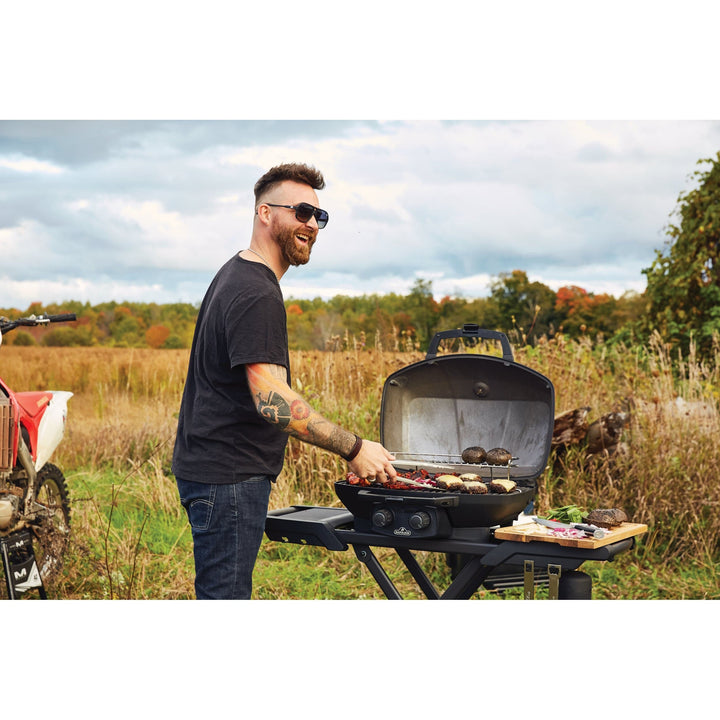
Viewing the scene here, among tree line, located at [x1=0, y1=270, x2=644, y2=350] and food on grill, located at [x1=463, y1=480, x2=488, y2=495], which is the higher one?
tree line, located at [x1=0, y1=270, x2=644, y2=350]

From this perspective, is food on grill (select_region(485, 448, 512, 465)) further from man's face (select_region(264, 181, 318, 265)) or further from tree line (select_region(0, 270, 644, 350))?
tree line (select_region(0, 270, 644, 350))

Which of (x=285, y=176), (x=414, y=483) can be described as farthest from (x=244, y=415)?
(x=285, y=176)

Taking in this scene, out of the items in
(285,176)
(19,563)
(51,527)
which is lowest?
(19,563)

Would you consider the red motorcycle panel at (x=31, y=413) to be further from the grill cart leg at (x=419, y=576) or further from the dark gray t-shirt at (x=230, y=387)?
the grill cart leg at (x=419, y=576)

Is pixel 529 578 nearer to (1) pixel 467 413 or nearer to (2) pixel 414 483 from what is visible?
(2) pixel 414 483

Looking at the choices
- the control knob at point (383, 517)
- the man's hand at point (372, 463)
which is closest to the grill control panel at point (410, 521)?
the control knob at point (383, 517)

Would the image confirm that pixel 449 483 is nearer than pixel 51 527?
Yes

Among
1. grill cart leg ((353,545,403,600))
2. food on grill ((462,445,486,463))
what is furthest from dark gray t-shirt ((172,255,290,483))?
food on grill ((462,445,486,463))

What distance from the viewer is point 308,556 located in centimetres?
515

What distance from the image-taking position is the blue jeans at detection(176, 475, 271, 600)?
2.52 metres

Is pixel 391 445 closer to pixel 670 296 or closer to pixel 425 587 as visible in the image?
pixel 425 587

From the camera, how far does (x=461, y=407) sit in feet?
11.2

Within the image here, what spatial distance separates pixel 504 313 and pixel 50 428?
10914 mm

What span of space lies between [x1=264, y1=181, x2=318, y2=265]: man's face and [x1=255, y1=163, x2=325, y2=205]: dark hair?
0.02 m
